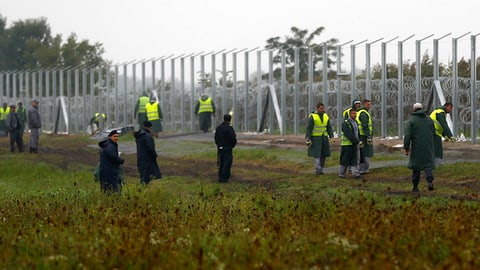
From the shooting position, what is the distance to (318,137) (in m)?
23.6

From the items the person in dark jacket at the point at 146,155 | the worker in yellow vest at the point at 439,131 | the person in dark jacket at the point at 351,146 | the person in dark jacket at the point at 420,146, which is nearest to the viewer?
the person in dark jacket at the point at 420,146

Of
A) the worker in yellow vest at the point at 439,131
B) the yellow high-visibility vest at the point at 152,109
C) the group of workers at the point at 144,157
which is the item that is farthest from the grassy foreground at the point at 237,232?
the yellow high-visibility vest at the point at 152,109

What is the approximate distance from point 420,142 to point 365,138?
423 cm

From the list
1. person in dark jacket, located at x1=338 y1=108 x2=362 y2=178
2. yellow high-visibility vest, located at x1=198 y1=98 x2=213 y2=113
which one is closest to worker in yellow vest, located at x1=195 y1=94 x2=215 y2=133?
yellow high-visibility vest, located at x1=198 y1=98 x2=213 y2=113

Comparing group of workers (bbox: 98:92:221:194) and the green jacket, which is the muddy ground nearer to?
group of workers (bbox: 98:92:221:194)

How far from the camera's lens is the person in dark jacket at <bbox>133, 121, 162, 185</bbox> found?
69.5 ft

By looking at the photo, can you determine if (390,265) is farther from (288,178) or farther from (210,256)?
(288,178)

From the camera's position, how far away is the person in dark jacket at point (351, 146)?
73.2ft

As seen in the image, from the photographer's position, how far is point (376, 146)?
96.9ft

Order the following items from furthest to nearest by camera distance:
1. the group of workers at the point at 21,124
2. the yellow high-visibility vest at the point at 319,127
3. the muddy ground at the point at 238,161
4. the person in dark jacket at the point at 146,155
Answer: the group of workers at the point at 21,124
the muddy ground at the point at 238,161
the yellow high-visibility vest at the point at 319,127
the person in dark jacket at the point at 146,155

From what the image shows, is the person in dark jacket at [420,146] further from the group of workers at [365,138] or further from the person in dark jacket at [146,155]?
the person in dark jacket at [146,155]

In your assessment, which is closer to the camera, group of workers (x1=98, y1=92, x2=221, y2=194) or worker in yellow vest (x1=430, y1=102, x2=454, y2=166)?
group of workers (x1=98, y1=92, x2=221, y2=194)

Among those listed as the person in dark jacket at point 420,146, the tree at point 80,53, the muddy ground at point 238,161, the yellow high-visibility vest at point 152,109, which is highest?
the tree at point 80,53

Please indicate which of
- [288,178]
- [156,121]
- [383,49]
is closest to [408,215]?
[288,178]
